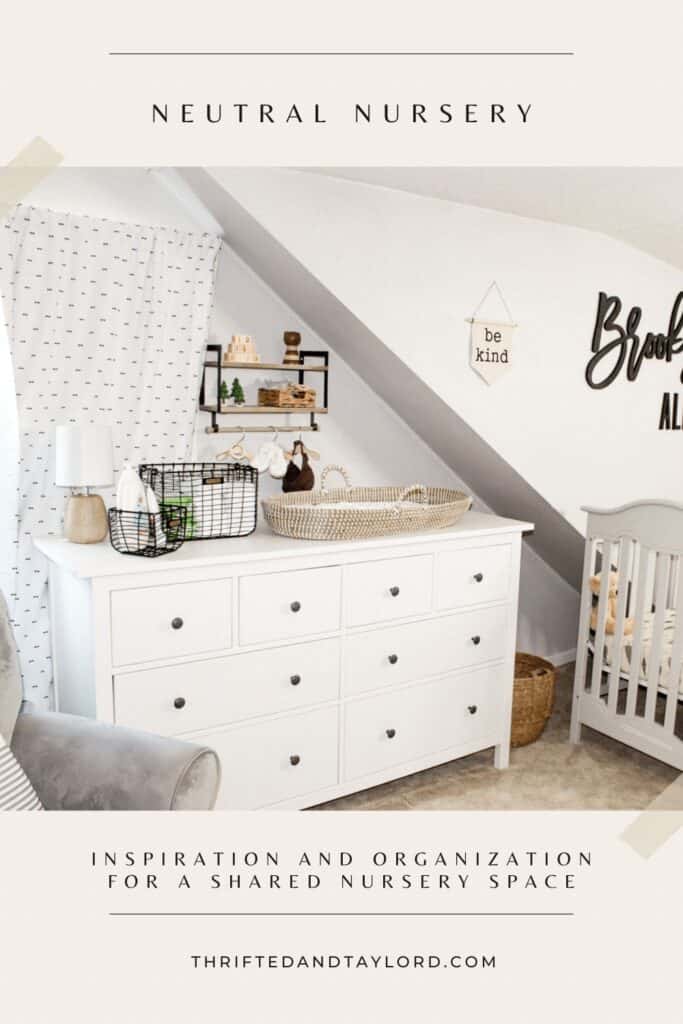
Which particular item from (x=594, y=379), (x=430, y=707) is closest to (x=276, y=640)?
(x=430, y=707)

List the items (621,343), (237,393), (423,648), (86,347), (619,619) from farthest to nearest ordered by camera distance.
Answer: (621,343), (619,619), (237,393), (423,648), (86,347)

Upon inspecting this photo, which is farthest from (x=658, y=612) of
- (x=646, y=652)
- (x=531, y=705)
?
(x=531, y=705)

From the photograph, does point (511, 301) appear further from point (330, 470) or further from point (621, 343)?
point (330, 470)

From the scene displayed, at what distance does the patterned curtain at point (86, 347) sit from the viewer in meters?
2.11

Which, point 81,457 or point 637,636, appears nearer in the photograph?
point 81,457

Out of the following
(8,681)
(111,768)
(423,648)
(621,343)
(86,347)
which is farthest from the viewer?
(621,343)

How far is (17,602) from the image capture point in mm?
2195

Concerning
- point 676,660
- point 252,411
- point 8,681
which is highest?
point 252,411

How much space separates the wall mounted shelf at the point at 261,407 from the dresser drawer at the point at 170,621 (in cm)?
71

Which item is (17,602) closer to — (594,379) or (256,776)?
(256,776)

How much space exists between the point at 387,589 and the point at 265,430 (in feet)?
2.41

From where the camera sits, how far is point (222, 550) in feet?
6.57

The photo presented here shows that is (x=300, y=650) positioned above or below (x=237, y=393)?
below
